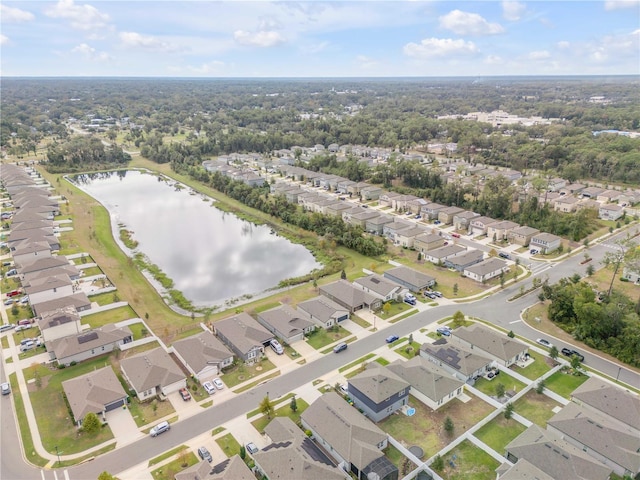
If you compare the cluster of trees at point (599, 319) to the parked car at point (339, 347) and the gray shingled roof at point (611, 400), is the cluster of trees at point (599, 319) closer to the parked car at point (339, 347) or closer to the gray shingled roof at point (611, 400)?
the gray shingled roof at point (611, 400)

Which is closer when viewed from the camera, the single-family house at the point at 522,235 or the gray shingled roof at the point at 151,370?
the gray shingled roof at the point at 151,370

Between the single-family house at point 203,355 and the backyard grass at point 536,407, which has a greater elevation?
the single-family house at point 203,355

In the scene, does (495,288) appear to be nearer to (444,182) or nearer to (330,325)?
(330,325)

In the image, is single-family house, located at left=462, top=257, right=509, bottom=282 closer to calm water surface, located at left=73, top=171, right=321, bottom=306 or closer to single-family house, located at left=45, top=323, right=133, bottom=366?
calm water surface, located at left=73, top=171, right=321, bottom=306

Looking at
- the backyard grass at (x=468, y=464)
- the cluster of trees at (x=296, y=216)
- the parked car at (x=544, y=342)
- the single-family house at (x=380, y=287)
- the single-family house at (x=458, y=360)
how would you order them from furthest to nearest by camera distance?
the cluster of trees at (x=296, y=216) → the single-family house at (x=380, y=287) → the parked car at (x=544, y=342) → the single-family house at (x=458, y=360) → the backyard grass at (x=468, y=464)

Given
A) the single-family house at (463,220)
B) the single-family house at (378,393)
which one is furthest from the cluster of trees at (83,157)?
the single-family house at (378,393)
